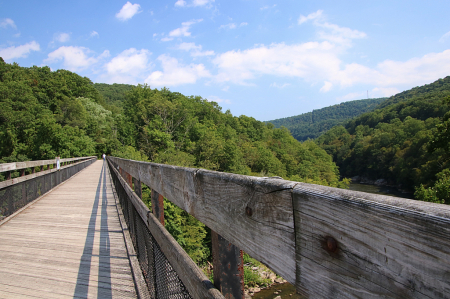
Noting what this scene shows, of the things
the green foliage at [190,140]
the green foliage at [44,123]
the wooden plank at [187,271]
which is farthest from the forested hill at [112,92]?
the wooden plank at [187,271]

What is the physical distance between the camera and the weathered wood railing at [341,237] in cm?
42

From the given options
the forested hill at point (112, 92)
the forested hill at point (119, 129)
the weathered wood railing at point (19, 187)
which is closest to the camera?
the weathered wood railing at point (19, 187)

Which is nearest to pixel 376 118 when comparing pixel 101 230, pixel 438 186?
pixel 438 186

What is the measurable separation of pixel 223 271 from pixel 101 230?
448 centimetres

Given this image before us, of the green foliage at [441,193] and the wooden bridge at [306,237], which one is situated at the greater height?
the wooden bridge at [306,237]

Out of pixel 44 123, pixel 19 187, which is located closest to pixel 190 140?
pixel 44 123

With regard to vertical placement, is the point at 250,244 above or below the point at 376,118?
below

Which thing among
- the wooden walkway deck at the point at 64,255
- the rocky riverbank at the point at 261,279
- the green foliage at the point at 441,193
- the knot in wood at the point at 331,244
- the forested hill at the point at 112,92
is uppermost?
the forested hill at the point at 112,92

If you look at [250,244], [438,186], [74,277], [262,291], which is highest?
[250,244]

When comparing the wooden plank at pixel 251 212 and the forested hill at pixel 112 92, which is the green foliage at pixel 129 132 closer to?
the wooden plank at pixel 251 212

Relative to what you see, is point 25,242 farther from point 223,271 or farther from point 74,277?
point 223,271

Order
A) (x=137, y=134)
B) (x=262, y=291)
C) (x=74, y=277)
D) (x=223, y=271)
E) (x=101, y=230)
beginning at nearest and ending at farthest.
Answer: (x=223, y=271) < (x=74, y=277) < (x=101, y=230) < (x=262, y=291) < (x=137, y=134)

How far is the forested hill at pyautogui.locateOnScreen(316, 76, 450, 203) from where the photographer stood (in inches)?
1468

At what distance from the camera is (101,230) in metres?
4.83
